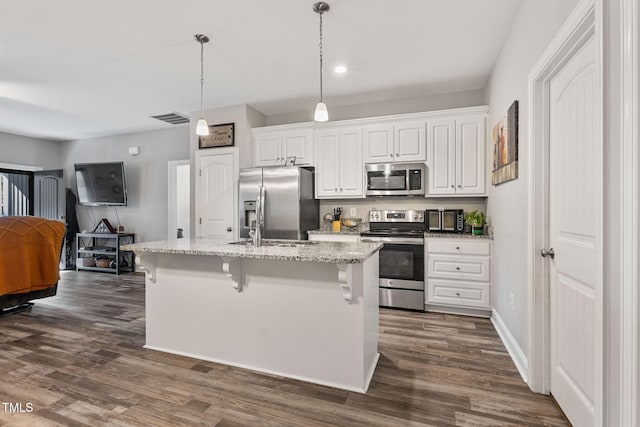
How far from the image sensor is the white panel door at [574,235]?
4.98 ft

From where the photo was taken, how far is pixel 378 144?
4.07m

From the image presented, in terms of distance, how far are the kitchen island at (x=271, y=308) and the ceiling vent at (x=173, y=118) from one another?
3.29m

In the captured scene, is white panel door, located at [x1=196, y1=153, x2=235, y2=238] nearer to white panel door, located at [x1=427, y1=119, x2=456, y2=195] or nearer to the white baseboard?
white panel door, located at [x1=427, y1=119, x2=456, y2=195]

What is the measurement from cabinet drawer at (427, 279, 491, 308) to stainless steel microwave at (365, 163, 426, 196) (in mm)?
1100

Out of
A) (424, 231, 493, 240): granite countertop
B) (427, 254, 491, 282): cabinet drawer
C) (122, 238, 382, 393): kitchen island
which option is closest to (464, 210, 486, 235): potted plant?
(424, 231, 493, 240): granite countertop

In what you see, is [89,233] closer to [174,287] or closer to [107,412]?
[174,287]

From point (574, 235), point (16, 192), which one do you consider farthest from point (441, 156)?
point (16, 192)

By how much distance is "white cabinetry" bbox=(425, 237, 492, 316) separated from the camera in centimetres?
347

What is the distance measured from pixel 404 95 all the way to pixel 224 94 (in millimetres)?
2338

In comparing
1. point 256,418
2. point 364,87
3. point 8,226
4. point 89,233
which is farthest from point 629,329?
point 89,233

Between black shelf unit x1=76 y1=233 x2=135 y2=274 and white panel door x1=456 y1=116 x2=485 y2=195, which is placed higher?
white panel door x1=456 y1=116 x2=485 y2=195

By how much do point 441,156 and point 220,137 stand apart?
3012 mm

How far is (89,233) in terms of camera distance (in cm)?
610

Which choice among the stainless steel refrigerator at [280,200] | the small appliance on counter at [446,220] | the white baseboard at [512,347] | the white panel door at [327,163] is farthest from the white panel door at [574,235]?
the stainless steel refrigerator at [280,200]
